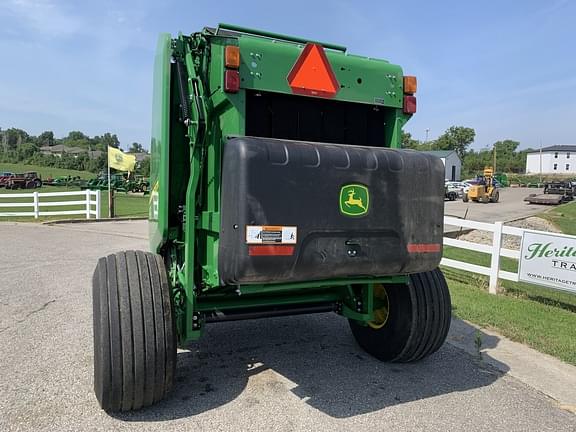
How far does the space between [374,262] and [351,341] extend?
2188 millimetres

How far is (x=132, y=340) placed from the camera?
3.20m

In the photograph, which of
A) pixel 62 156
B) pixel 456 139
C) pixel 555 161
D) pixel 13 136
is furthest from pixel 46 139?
pixel 555 161

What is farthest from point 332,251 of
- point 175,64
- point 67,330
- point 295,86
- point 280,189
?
point 67,330

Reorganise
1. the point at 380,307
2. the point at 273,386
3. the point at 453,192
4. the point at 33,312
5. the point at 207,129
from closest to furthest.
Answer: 1. the point at 207,129
2. the point at 273,386
3. the point at 380,307
4. the point at 33,312
5. the point at 453,192

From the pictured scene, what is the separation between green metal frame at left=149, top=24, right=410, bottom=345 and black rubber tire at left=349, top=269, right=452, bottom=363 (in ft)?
1.35

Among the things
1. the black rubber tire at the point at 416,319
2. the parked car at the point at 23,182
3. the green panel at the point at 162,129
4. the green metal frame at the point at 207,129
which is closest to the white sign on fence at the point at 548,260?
the black rubber tire at the point at 416,319

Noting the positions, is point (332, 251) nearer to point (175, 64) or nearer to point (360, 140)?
point (360, 140)

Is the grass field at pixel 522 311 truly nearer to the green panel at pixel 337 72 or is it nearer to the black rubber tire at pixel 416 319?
the black rubber tire at pixel 416 319

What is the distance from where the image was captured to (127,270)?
3451 millimetres

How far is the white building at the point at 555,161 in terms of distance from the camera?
114 metres

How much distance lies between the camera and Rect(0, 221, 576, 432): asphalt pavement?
3.31 meters

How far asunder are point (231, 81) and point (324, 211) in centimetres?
99

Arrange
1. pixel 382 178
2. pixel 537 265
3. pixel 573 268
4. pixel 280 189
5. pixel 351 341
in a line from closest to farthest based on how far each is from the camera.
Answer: pixel 280 189 → pixel 382 178 → pixel 351 341 → pixel 573 268 → pixel 537 265

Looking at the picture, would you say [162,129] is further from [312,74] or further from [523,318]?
[523,318]
